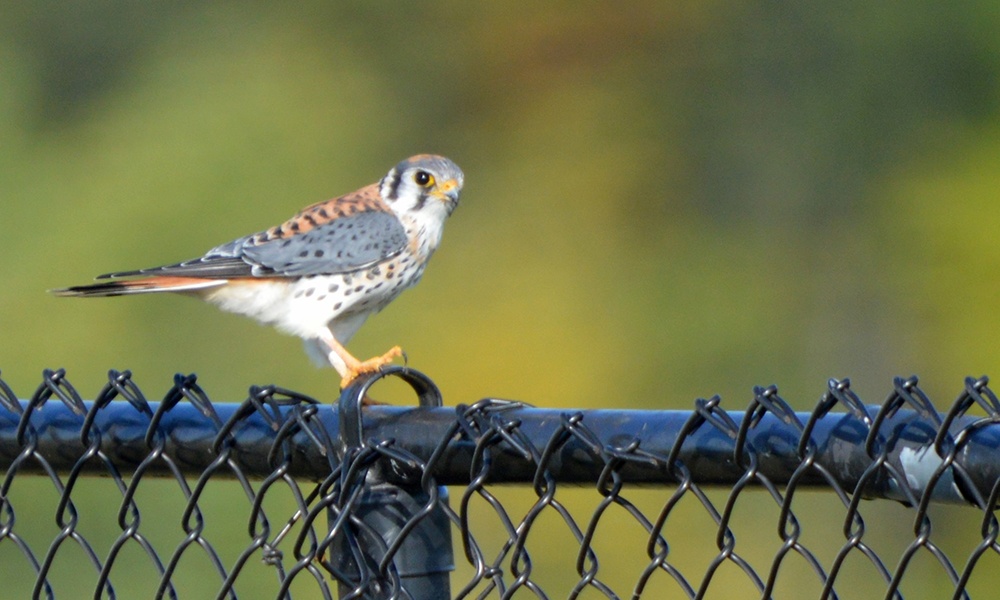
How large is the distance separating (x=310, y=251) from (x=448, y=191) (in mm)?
447

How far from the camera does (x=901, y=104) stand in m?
14.2

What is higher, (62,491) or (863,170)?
(863,170)

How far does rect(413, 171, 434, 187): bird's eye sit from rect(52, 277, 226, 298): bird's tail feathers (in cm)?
66

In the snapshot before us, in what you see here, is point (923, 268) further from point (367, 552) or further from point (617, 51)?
point (367, 552)

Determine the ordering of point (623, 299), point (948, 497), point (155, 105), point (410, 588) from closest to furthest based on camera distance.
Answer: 1. point (948, 497)
2. point (410, 588)
3. point (623, 299)
4. point (155, 105)

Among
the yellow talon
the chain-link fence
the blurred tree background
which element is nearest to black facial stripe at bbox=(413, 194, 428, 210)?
the yellow talon

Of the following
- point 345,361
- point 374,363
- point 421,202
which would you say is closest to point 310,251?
point 421,202

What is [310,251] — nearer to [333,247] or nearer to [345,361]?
[333,247]

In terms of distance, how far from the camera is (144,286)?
10.7 ft

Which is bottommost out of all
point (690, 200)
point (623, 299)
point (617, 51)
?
point (623, 299)

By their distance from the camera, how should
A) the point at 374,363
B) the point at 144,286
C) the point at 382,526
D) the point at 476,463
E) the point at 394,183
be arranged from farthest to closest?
1. the point at 394,183
2. the point at 144,286
3. the point at 374,363
4. the point at 382,526
5. the point at 476,463

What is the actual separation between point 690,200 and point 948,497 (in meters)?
14.1

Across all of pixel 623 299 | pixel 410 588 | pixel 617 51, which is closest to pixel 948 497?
pixel 410 588

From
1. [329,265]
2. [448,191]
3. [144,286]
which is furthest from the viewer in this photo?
[448,191]
